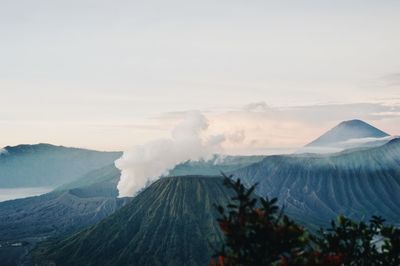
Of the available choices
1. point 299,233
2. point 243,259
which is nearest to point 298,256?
point 299,233

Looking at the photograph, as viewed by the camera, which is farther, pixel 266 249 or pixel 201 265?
pixel 201 265

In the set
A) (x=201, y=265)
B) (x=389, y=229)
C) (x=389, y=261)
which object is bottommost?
(x=201, y=265)

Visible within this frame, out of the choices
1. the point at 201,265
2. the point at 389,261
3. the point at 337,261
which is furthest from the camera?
the point at 201,265

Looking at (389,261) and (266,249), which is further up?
(266,249)

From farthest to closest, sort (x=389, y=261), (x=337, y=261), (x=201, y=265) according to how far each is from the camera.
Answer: (x=201, y=265)
(x=389, y=261)
(x=337, y=261)

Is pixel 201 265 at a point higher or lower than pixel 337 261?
lower

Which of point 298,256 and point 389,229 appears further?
point 389,229

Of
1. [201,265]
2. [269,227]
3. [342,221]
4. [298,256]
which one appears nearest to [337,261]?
[298,256]

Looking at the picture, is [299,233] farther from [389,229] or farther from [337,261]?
[389,229]

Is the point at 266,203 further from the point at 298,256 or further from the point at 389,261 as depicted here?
the point at 389,261
